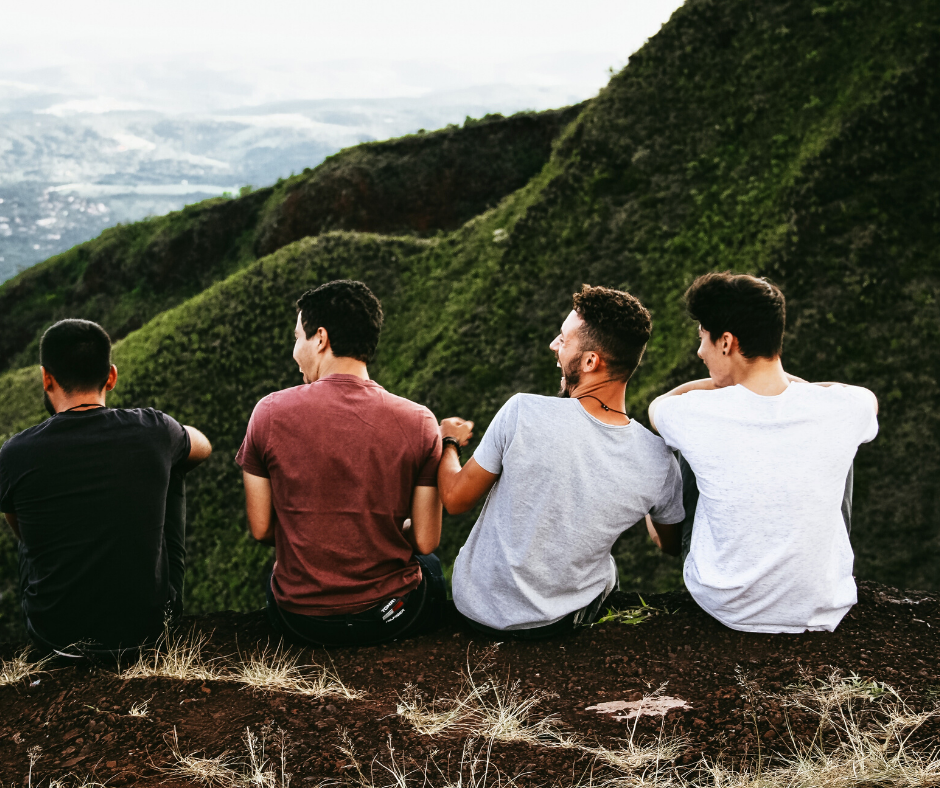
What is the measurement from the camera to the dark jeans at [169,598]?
4109 mm

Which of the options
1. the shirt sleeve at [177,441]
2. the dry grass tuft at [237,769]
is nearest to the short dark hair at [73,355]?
the shirt sleeve at [177,441]

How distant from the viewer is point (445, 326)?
51.1 feet

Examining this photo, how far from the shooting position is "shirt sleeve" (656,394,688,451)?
365 centimetres

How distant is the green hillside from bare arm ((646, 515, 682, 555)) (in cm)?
621

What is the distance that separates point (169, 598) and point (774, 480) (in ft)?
11.7

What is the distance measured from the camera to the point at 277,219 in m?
31.4

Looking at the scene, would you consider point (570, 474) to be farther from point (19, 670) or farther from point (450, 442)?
point (19, 670)

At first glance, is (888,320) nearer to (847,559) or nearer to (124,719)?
(847,559)

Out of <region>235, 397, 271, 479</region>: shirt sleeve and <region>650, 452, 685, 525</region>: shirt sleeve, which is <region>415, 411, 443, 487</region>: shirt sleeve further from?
<region>650, 452, 685, 525</region>: shirt sleeve

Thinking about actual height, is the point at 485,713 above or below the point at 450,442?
below

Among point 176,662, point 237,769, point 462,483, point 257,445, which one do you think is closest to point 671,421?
point 462,483

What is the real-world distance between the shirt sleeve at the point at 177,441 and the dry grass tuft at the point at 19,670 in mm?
1382

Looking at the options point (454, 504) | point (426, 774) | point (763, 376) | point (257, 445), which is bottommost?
point (426, 774)

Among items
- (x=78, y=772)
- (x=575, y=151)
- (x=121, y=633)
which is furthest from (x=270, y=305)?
(x=78, y=772)
